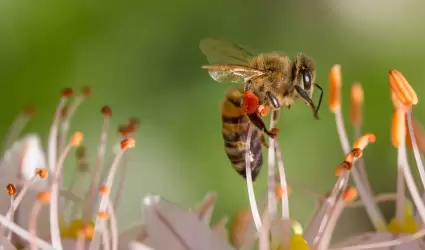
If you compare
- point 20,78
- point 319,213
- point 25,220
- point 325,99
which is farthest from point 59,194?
point 325,99

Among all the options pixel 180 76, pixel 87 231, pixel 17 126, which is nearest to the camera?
pixel 87 231

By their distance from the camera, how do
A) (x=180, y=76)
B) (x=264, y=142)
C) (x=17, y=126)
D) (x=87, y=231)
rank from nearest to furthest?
1. (x=87, y=231)
2. (x=264, y=142)
3. (x=17, y=126)
4. (x=180, y=76)

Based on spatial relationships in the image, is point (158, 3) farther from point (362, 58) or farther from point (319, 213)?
point (319, 213)

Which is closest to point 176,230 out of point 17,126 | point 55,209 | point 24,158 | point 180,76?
point 55,209

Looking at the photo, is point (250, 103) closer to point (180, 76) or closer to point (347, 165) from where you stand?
point (347, 165)

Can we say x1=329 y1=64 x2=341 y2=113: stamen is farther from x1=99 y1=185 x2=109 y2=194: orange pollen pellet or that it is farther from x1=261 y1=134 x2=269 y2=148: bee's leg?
x1=99 y1=185 x2=109 y2=194: orange pollen pellet

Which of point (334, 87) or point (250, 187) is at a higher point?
point (334, 87)

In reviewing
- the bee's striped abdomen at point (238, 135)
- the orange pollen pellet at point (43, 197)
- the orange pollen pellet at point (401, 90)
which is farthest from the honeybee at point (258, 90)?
the orange pollen pellet at point (43, 197)
